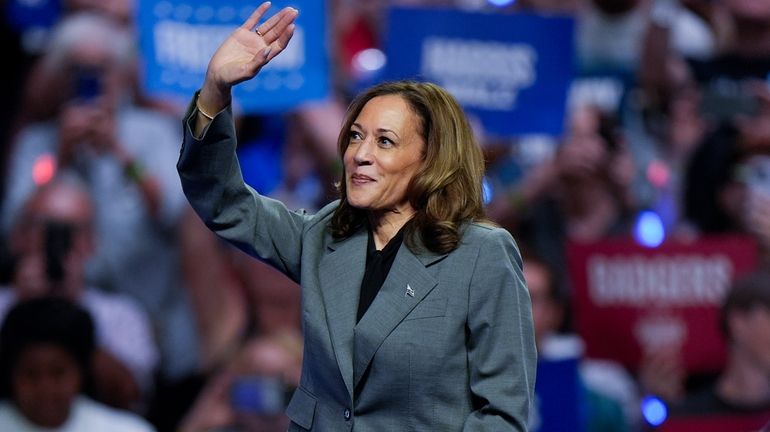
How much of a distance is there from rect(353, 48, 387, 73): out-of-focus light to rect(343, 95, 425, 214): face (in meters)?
4.04

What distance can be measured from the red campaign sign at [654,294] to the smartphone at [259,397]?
1425 millimetres

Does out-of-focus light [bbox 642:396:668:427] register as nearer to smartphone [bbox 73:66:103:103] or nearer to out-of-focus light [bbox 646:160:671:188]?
out-of-focus light [bbox 646:160:671:188]

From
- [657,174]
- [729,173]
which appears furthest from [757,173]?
[657,174]

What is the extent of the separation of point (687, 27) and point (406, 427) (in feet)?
16.6

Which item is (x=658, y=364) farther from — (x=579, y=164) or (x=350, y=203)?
(x=350, y=203)

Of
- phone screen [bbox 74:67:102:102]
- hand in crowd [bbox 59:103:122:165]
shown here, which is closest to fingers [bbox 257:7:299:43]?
hand in crowd [bbox 59:103:122:165]

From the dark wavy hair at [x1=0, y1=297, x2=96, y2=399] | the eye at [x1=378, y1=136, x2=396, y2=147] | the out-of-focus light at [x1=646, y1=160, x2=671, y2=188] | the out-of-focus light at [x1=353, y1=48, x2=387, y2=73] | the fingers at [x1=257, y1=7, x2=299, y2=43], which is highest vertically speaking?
the fingers at [x1=257, y1=7, x2=299, y2=43]

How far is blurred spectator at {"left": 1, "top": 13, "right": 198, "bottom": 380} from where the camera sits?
231 inches

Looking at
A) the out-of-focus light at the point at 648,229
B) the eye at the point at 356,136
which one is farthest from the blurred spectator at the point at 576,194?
the eye at the point at 356,136

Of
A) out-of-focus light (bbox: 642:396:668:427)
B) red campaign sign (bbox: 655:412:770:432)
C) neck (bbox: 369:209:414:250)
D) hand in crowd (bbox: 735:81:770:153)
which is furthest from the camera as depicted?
hand in crowd (bbox: 735:81:770:153)

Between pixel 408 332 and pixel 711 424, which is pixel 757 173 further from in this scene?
pixel 408 332

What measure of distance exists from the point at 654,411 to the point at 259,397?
1.65 metres

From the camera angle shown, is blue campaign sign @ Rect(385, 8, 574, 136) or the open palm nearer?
the open palm

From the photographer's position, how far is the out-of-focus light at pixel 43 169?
587 centimetres
